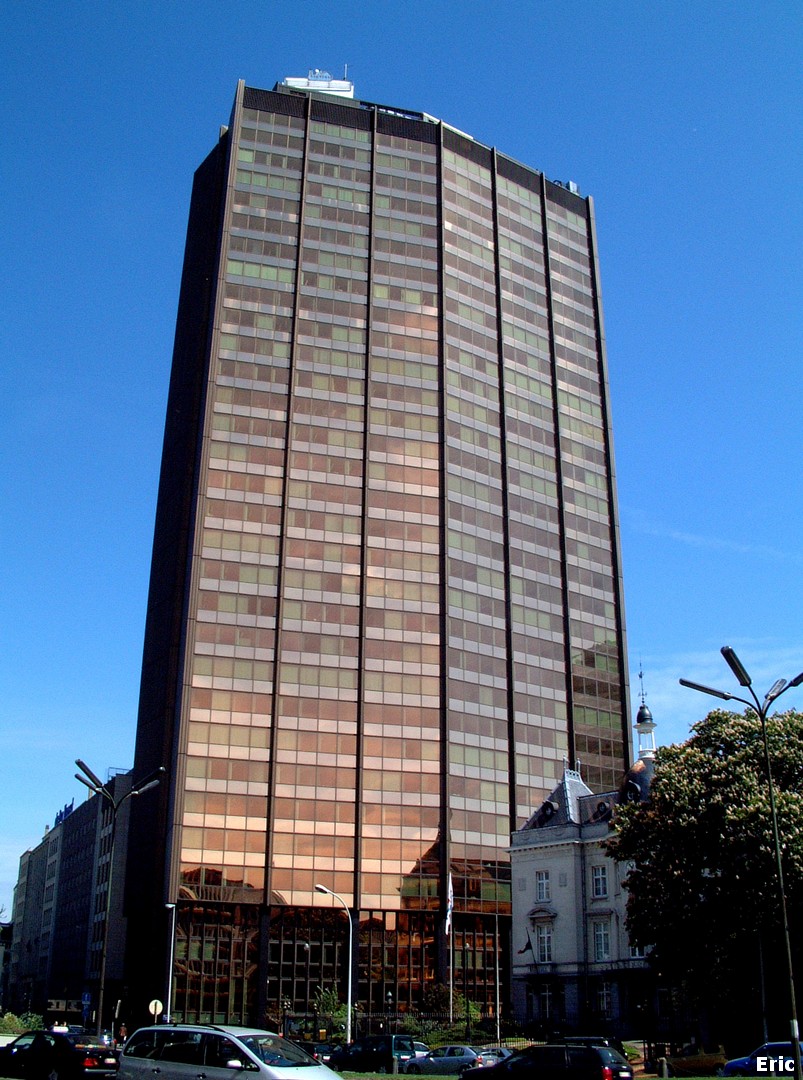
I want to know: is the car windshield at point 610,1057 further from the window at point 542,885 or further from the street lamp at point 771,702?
the window at point 542,885

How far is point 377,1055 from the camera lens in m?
40.5

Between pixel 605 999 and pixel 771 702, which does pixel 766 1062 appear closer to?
pixel 771 702

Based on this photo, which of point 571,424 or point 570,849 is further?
point 571,424

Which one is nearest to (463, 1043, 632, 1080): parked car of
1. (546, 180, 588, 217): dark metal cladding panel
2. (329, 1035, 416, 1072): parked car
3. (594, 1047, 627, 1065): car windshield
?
(594, 1047, 627, 1065): car windshield

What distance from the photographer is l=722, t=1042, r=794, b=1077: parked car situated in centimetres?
3850

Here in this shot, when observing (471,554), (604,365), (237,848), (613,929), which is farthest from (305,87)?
(613,929)

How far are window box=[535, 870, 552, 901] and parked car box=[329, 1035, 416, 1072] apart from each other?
3541cm

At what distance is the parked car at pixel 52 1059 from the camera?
29984 millimetres

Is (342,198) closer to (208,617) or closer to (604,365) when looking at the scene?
(604,365)

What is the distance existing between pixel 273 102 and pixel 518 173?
27.1 meters

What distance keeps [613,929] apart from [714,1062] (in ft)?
81.2

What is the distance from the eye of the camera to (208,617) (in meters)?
85.8

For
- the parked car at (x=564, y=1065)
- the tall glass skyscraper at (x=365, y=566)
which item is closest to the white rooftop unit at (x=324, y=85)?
the tall glass skyscraper at (x=365, y=566)

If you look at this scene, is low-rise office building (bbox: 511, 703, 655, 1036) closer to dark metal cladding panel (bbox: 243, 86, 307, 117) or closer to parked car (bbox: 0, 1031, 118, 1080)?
parked car (bbox: 0, 1031, 118, 1080)
